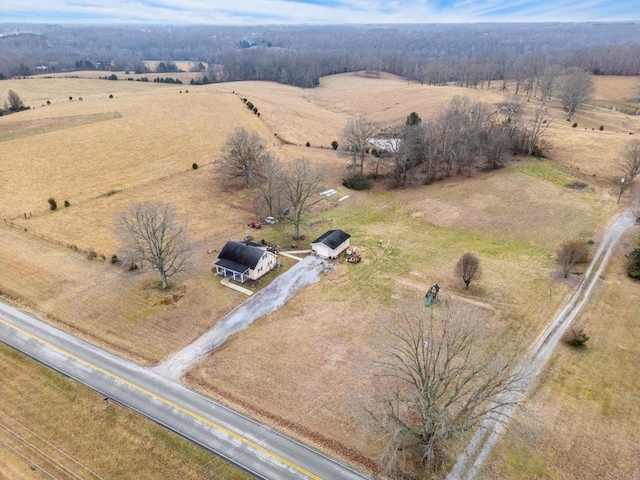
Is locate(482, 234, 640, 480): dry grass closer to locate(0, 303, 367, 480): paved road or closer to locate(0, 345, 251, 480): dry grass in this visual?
locate(0, 303, 367, 480): paved road

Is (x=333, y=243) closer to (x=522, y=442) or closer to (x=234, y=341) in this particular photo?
(x=234, y=341)

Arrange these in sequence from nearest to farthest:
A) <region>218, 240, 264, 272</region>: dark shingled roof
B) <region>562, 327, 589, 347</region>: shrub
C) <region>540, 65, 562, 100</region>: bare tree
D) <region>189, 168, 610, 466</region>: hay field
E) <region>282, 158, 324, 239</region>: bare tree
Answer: <region>189, 168, 610, 466</region>: hay field → <region>562, 327, 589, 347</region>: shrub → <region>218, 240, 264, 272</region>: dark shingled roof → <region>282, 158, 324, 239</region>: bare tree → <region>540, 65, 562, 100</region>: bare tree

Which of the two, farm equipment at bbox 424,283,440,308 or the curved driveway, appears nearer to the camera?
the curved driveway

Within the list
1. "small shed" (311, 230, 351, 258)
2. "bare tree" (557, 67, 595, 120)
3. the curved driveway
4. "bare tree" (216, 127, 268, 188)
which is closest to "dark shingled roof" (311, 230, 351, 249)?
"small shed" (311, 230, 351, 258)

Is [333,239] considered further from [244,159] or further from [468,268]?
[244,159]

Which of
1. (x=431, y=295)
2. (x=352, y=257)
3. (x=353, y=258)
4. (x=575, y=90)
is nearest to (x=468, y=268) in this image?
(x=431, y=295)

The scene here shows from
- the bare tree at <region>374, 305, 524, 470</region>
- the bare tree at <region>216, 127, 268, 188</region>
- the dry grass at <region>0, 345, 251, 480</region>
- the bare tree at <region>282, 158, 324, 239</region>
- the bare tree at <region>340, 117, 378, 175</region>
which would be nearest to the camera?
the bare tree at <region>374, 305, 524, 470</region>

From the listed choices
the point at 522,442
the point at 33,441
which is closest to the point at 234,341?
the point at 33,441

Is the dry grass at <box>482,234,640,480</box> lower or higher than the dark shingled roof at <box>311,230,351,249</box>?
lower

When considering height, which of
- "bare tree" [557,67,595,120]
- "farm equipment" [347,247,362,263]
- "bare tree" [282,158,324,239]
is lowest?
"farm equipment" [347,247,362,263]
